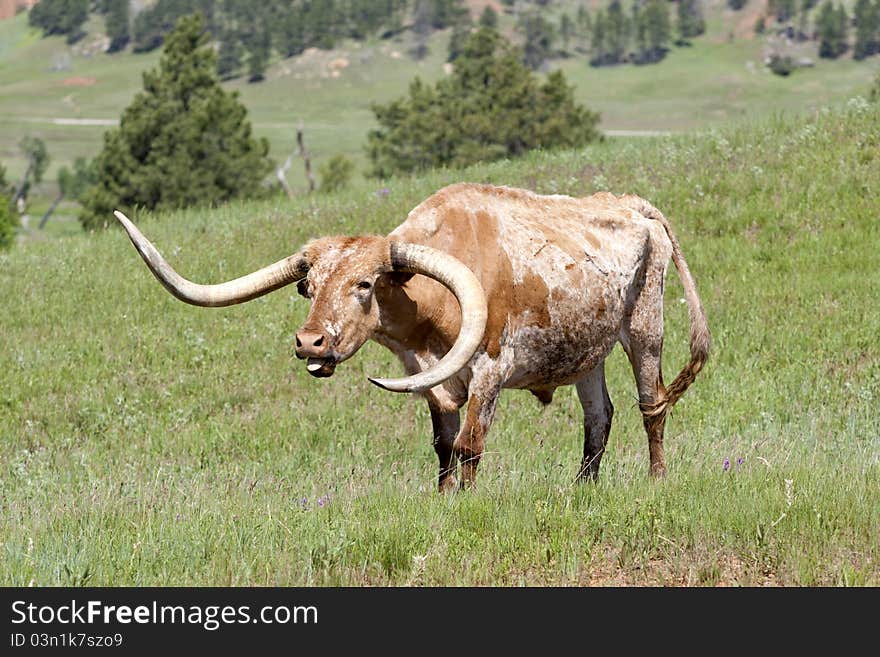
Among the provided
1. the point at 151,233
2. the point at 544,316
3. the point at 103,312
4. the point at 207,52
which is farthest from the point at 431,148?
the point at 544,316

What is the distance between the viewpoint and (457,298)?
6.98 metres

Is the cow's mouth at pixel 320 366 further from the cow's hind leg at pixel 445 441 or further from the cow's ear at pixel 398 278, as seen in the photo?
the cow's hind leg at pixel 445 441

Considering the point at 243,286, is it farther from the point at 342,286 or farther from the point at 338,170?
the point at 338,170

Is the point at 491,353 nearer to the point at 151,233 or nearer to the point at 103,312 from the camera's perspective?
the point at 103,312

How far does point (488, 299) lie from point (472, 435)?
937mm

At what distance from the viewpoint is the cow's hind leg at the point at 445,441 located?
809 centimetres

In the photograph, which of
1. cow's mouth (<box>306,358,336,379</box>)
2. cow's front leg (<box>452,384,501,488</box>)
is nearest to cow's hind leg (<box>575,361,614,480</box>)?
cow's front leg (<box>452,384,501,488</box>)

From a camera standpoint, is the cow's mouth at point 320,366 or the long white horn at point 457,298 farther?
the cow's mouth at point 320,366

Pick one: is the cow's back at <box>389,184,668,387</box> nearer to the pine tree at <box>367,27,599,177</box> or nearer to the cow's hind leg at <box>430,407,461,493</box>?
the cow's hind leg at <box>430,407,461,493</box>

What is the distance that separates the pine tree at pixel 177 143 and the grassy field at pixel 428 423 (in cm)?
3202

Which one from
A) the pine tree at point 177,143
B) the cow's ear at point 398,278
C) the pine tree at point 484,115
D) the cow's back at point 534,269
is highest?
the cow's ear at point 398,278

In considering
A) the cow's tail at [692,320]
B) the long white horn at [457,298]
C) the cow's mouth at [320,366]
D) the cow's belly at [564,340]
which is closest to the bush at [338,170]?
the cow's tail at [692,320]

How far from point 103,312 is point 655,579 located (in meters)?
10.6

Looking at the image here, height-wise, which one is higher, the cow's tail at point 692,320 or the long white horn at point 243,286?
the long white horn at point 243,286
